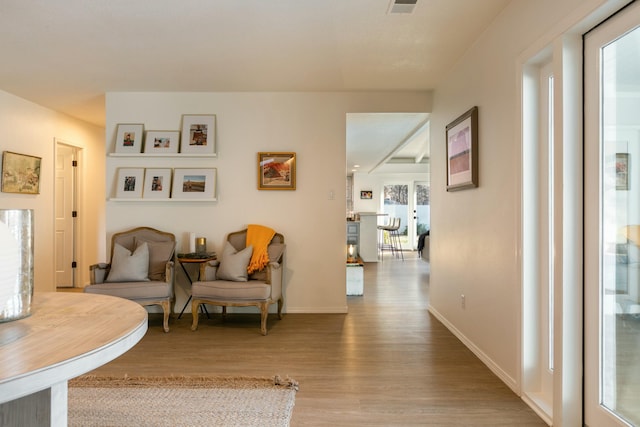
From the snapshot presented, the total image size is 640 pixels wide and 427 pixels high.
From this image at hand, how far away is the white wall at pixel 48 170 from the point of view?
4.62 metres

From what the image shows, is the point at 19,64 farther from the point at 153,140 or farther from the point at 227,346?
the point at 227,346

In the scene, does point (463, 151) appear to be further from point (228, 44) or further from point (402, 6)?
point (228, 44)

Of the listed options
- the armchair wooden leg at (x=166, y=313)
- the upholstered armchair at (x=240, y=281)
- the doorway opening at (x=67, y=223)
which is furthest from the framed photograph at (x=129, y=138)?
the doorway opening at (x=67, y=223)

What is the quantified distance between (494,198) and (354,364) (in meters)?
1.55

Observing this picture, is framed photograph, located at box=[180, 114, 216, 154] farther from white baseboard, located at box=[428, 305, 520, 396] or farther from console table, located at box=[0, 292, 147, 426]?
console table, located at box=[0, 292, 147, 426]

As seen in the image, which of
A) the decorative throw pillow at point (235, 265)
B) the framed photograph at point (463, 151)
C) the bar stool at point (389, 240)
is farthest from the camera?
the bar stool at point (389, 240)

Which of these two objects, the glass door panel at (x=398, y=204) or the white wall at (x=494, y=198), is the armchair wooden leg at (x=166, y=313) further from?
the glass door panel at (x=398, y=204)

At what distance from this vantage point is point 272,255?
4.29 metres

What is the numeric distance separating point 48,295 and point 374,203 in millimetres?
11041

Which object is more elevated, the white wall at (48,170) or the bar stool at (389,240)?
the white wall at (48,170)

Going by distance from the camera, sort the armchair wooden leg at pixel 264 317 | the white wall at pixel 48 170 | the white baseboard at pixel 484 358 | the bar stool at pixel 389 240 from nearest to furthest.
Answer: the white baseboard at pixel 484 358 < the armchair wooden leg at pixel 264 317 < the white wall at pixel 48 170 < the bar stool at pixel 389 240

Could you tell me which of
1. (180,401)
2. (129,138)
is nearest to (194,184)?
(129,138)

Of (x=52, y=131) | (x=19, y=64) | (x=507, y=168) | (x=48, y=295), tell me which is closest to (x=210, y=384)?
(x=48, y=295)

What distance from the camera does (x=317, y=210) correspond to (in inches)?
180
